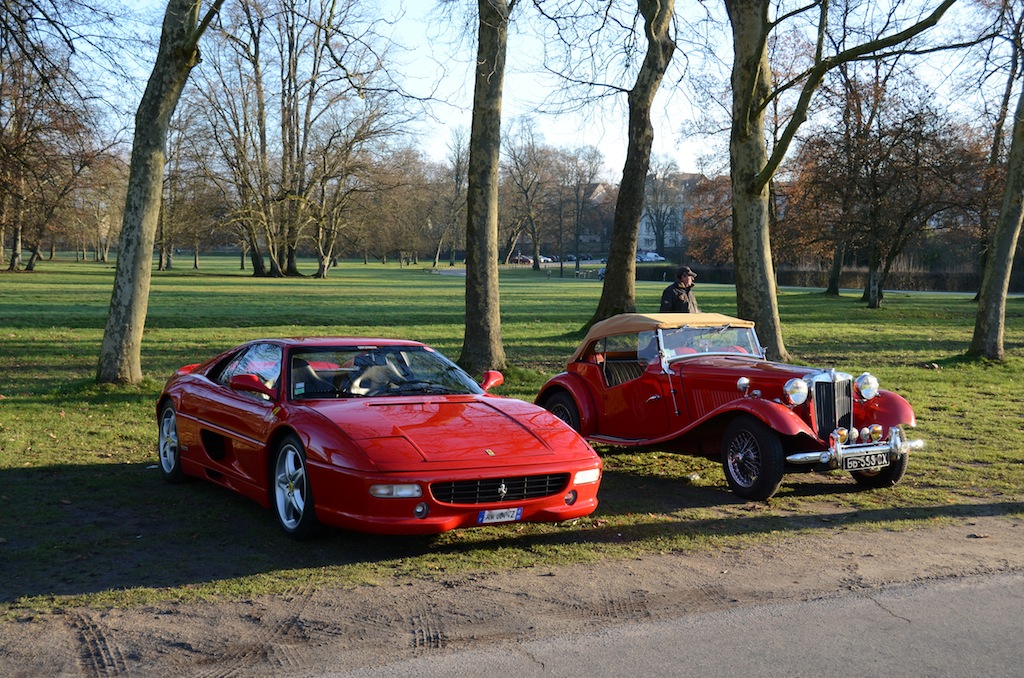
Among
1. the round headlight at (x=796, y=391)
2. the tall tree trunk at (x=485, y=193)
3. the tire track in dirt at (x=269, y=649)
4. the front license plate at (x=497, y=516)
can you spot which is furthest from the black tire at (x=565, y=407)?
the tire track in dirt at (x=269, y=649)

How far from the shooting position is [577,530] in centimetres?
721

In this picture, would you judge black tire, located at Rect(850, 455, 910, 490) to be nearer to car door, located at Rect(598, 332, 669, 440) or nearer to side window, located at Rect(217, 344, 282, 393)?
car door, located at Rect(598, 332, 669, 440)

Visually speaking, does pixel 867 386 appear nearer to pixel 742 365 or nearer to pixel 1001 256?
pixel 742 365

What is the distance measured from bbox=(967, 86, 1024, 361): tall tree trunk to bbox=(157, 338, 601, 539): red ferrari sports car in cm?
1422

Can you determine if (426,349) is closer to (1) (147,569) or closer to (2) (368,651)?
(1) (147,569)

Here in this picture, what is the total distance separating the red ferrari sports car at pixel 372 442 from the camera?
20.1 feet

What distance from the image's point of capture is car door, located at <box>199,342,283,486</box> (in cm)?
718

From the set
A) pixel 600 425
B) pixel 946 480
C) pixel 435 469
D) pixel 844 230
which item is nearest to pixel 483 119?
pixel 600 425

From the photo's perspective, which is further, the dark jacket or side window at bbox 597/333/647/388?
the dark jacket

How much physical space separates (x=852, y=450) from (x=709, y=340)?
2.08 meters

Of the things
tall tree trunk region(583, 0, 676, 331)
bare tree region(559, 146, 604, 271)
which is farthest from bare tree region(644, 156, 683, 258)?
tall tree trunk region(583, 0, 676, 331)

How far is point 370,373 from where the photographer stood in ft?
25.1

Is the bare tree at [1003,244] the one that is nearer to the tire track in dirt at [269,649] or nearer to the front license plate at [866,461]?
the front license plate at [866,461]

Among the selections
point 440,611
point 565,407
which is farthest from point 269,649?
point 565,407
